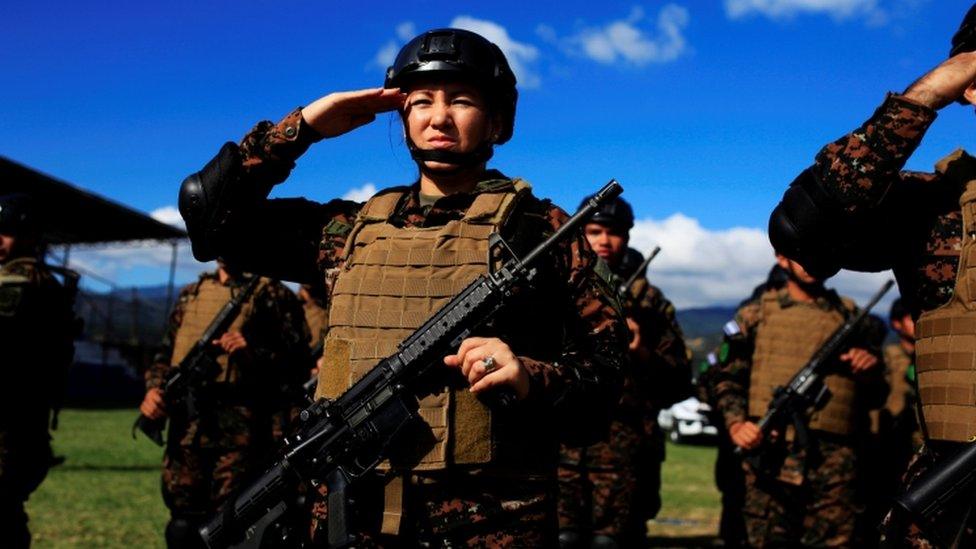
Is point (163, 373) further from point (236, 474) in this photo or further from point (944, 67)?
point (944, 67)


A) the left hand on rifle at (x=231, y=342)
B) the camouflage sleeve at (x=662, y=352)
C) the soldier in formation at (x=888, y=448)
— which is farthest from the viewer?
the soldier in formation at (x=888, y=448)

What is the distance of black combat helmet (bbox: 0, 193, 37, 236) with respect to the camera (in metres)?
6.07

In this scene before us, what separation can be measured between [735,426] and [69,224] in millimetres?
30013

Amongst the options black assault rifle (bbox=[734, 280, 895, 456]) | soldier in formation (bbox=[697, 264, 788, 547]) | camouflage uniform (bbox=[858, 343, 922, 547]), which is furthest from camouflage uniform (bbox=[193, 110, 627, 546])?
camouflage uniform (bbox=[858, 343, 922, 547])

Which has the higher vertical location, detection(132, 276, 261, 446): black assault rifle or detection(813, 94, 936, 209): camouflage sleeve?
detection(813, 94, 936, 209): camouflage sleeve

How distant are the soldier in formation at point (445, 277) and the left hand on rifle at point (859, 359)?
4699 millimetres

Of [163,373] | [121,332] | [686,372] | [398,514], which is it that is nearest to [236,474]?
[163,373]

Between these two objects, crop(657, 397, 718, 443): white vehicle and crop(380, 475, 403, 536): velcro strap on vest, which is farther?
crop(657, 397, 718, 443): white vehicle

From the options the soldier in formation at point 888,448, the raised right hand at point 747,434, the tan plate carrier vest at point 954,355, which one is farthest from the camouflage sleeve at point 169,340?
the tan plate carrier vest at point 954,355

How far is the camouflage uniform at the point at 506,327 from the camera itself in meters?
2.71

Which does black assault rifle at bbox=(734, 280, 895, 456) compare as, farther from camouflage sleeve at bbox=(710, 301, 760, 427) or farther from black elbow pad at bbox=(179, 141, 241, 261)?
black elbow pad at bbox=(179, 141, 241, 261)

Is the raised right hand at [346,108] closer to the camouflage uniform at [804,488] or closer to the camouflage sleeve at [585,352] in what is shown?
the camouflage sleeve at [585,352]

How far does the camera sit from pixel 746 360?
7371mm

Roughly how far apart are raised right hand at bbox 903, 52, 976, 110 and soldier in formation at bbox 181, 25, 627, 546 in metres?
1.02
